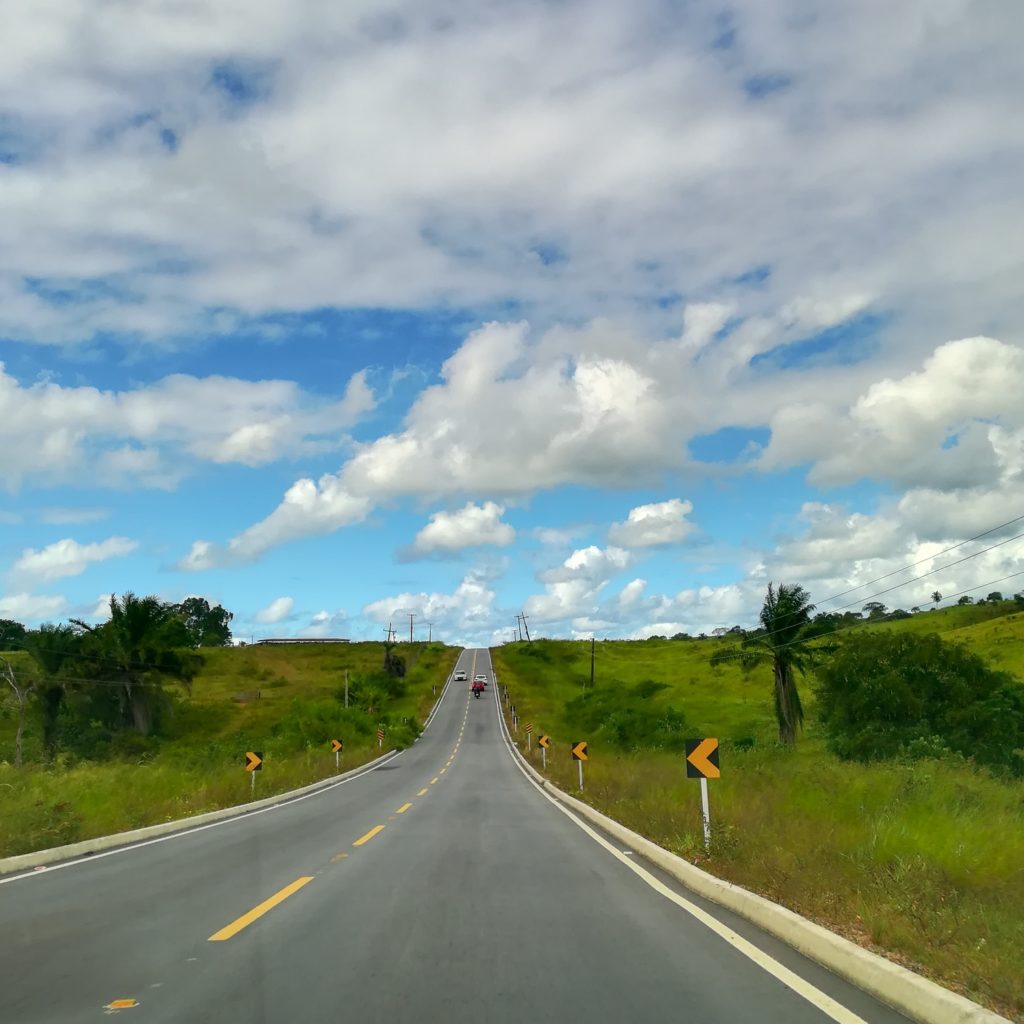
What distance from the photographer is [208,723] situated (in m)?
73.7

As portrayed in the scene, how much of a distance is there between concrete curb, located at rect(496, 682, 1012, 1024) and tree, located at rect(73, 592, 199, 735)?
179 ft

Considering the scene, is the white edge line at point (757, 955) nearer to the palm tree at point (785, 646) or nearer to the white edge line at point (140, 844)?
the white edge line at point (140, 844)

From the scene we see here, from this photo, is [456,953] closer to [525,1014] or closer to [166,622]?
[525,1014]

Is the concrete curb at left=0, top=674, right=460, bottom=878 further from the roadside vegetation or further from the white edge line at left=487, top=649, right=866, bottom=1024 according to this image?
the white edge line at left=487, top=649, right=866, bottom=1024

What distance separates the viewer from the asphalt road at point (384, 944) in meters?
6.00

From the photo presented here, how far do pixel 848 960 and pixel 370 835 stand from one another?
12.5m

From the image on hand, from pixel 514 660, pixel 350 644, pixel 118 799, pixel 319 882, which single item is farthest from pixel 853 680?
pixel 350 644

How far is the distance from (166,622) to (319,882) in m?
54.9

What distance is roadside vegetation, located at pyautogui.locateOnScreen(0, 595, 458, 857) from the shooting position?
20.0 m

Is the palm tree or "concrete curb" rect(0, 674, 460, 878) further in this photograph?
the palm tree

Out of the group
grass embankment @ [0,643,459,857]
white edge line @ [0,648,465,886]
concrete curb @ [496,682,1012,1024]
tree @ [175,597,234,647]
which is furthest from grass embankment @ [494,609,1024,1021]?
tree @ [175,597,234,647]

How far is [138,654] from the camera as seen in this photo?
60.0 meters

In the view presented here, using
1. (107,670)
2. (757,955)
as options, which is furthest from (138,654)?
(757,955)

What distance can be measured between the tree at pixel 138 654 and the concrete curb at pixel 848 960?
5442 cm
